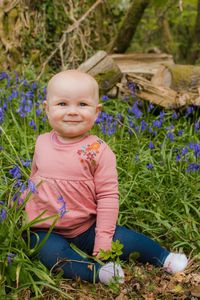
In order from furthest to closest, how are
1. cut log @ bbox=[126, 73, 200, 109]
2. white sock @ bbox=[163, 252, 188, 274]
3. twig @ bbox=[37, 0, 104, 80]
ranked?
twig @ bbox=[37, 0, 104, 80] → cut log @ bbox=[126, 73, 200, 109] → white sock @ bbox=[163, 252, 188, 274]

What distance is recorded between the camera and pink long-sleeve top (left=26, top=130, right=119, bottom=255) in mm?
2822

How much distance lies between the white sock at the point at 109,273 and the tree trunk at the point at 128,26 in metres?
4.48

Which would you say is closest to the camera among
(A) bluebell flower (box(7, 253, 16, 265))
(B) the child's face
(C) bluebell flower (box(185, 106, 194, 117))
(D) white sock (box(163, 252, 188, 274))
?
(A) bluebell flower (box(7, 253, 16, 265))

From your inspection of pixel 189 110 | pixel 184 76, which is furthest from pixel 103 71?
pixel 189 110

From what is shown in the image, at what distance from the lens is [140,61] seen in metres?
6.37

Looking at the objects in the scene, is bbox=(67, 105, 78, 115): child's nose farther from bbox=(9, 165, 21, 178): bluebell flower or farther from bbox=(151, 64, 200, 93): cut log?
bbox=(151, 64, 200, 93): cut log

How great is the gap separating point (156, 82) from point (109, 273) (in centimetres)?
Answer: 288

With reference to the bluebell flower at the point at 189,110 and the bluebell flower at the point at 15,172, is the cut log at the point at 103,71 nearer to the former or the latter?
the bluebell flower at the point at 189,110

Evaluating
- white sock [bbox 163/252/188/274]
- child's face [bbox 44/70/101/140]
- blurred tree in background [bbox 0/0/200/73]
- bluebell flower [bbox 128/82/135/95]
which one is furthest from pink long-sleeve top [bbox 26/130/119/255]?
blurred tree in background [bbox 0/0/200/73]

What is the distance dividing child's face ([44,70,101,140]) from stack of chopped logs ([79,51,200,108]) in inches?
84.5

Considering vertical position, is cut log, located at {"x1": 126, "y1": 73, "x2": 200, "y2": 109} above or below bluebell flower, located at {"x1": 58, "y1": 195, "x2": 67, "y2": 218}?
above

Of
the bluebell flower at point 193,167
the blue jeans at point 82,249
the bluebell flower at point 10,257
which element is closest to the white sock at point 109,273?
the blue jeans at point 82,249

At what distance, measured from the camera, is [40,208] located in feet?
9.37

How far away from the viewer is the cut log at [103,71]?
5227 millimetres
